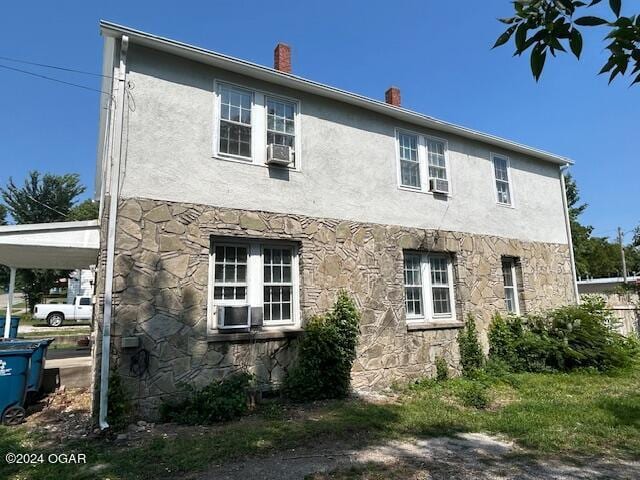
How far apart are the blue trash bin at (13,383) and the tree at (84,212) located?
27330 mm

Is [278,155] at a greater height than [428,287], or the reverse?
[278,155]

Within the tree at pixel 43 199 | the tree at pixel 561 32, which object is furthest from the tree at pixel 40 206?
the tree at pixel 561 32

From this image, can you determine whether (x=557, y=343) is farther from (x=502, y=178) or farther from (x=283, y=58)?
(x=283, y=58)

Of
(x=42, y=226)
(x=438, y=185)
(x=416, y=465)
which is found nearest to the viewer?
(x=416, y=465)

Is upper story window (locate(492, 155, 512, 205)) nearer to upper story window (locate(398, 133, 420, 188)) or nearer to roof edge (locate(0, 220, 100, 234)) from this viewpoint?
upper story window (locate(398, 133, 420, 188))

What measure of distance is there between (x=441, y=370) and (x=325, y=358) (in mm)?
3203

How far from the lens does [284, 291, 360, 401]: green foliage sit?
7.14 meters

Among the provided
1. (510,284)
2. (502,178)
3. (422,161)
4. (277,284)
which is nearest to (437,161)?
(422,161)

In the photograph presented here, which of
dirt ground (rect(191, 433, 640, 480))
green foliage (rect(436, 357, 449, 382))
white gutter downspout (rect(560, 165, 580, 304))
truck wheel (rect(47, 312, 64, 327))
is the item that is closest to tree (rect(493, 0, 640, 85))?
dirt ground (rect(191, 433, 640, 480))

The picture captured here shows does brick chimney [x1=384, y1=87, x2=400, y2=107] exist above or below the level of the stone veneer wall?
above

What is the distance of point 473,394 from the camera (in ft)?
24.5

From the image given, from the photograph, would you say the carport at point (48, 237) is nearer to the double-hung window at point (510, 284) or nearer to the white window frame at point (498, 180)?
the white window frame at point (498, 180)

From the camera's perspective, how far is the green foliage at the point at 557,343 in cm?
962

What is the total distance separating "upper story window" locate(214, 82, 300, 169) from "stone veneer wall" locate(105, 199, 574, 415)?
1.13 m
